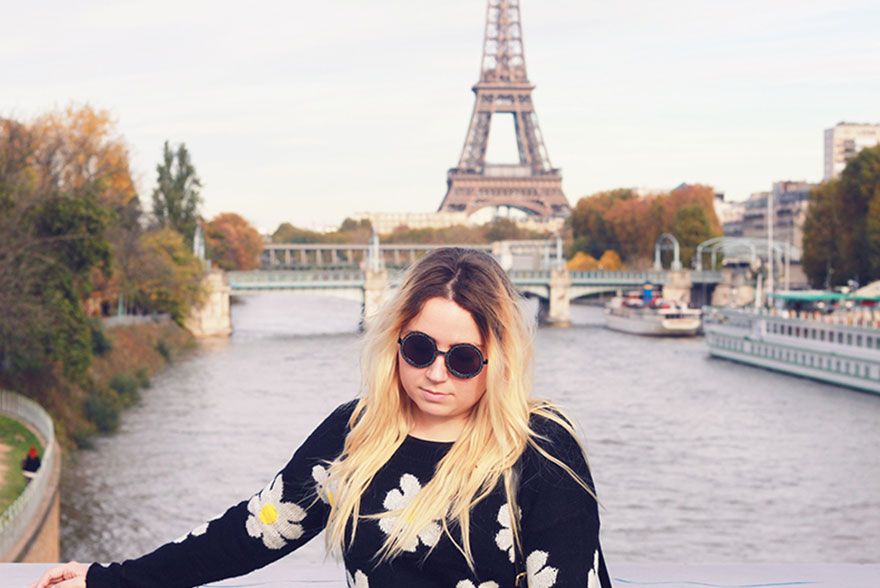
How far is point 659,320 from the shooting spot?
41.5m

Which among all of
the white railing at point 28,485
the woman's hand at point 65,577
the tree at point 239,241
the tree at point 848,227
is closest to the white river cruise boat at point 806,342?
the tree at point 848,227

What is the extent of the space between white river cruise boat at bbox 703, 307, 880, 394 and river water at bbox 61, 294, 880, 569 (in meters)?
0.53

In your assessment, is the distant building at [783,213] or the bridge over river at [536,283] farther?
the distant building at [783,213]

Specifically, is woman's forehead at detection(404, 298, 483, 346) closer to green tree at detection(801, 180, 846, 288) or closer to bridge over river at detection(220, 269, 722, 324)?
bridge over river at detection(220, 269, 722, 324)

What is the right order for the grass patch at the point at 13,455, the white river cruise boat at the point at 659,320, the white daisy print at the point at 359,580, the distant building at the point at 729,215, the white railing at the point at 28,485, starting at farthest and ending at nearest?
the distant building at the point at 729,215
the white river cruise boat at the point at 659,320
the grass patch at the point at 13,455
the white railing at the point at 28,485
the white daisy print at the point at 359,580

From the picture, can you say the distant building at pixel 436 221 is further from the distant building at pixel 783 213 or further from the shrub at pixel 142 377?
the shrub at pixel 142 377

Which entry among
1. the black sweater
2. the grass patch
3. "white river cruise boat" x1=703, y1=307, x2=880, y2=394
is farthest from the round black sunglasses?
"white river cruise boat" x1=703, y1=307, x2=880, y2=394

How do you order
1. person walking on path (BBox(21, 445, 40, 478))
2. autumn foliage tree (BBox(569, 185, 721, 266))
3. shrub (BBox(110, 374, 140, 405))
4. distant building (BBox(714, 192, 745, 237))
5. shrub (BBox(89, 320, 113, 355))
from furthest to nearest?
1. distant building (BBox(714, 192, 745, 237))
2. autumn foliage tree (BBox(569, 185, 721, 266))
3. shrub (BBox(89, 320, 113, 355))
4. shrub (BBox(110, 374, 140, 405))
5. person walking on path (BBox(21, 445, 40, 478))

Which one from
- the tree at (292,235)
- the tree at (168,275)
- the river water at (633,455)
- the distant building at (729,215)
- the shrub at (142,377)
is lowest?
the river water at (633,455)

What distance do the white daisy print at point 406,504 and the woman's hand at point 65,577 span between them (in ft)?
1.75

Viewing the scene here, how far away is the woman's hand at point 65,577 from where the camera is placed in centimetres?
183

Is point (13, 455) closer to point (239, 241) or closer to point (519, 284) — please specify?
point (519, 284)

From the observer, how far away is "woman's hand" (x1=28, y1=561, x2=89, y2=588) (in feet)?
6.01

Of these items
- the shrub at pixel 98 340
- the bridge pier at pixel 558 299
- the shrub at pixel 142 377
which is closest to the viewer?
the shrub at pixel 98 340
